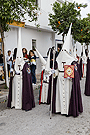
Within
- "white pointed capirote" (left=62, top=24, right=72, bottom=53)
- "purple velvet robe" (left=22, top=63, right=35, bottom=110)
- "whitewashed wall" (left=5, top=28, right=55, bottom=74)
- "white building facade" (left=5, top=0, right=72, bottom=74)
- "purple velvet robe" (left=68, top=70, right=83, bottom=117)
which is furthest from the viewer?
"white building facade" (left=5, top=0, right=72, bottom=74)

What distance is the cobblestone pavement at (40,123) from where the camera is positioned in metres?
3.86

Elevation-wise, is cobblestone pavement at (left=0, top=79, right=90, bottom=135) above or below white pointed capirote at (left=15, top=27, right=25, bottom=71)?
below

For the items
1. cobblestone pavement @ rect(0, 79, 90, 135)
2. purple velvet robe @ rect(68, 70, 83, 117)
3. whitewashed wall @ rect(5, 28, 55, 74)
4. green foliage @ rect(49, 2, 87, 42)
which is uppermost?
green foliage @ rect(49, 2, 87, 42)

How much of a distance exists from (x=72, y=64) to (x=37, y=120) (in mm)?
1735

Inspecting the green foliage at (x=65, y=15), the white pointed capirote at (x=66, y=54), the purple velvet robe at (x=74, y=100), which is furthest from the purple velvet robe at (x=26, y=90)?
the green foliage at (x=65, y=15)

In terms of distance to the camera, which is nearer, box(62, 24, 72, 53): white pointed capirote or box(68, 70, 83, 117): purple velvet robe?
box(62, 24, 72, 53): white pointed capirote

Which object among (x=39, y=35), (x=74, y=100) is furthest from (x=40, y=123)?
(x=39, y=35)

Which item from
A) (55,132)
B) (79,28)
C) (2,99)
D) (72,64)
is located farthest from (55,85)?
(79,28)

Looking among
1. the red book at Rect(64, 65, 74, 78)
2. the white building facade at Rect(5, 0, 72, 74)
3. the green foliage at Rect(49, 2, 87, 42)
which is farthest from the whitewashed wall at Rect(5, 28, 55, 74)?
the red book at Rect(64, 65, 74, 78)

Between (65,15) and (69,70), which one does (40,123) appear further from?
(65,15)

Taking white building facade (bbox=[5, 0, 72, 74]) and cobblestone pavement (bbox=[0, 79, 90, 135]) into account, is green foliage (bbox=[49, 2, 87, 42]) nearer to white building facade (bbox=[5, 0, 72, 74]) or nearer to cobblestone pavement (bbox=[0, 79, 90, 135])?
white building facade (bbox=[5, 0, 72, 74])

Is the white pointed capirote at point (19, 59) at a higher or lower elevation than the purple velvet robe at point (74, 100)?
higher

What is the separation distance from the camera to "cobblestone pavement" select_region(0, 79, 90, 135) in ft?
12.6

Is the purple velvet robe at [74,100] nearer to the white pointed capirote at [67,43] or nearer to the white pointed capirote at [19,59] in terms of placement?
the white pointed capirote at [67,43]
